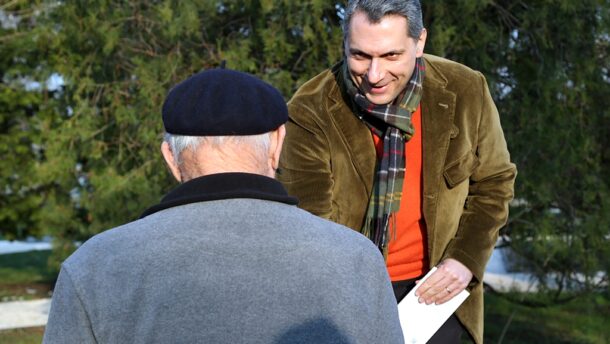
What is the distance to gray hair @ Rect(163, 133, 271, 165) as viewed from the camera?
1.95 metres

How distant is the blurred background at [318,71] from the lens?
6.02m

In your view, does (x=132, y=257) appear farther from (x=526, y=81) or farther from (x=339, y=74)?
Answer: (x=526, y=81)

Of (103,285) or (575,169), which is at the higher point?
(103,285)

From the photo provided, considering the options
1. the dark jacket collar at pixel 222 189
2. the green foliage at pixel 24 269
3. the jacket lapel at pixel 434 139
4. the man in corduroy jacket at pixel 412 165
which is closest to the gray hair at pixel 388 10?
the man in corduroy jacket at pixel 412 165

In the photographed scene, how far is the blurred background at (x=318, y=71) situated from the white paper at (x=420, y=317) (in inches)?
112

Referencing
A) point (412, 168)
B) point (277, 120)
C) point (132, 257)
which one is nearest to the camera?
point (132, 257)

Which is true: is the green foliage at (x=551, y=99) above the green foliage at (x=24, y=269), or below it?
above

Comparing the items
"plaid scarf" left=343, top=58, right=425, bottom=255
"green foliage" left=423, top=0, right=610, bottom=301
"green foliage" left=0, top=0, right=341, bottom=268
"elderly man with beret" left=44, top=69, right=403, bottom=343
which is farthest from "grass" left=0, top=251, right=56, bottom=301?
"elderly man with beret" left=44, top=69, right=403, bottom=343

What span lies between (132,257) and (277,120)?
→ 0.41m

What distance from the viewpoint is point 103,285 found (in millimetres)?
1860

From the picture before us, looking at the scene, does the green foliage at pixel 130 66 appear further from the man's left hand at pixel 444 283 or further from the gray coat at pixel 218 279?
the gray coat at pixel 218 279

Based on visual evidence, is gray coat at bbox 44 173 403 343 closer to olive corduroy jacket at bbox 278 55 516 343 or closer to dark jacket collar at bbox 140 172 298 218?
dark jacket collar at bbox 140 172 298 218

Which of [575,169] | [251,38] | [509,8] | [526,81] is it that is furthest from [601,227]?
[251,38]

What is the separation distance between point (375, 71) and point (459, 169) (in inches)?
18.1
